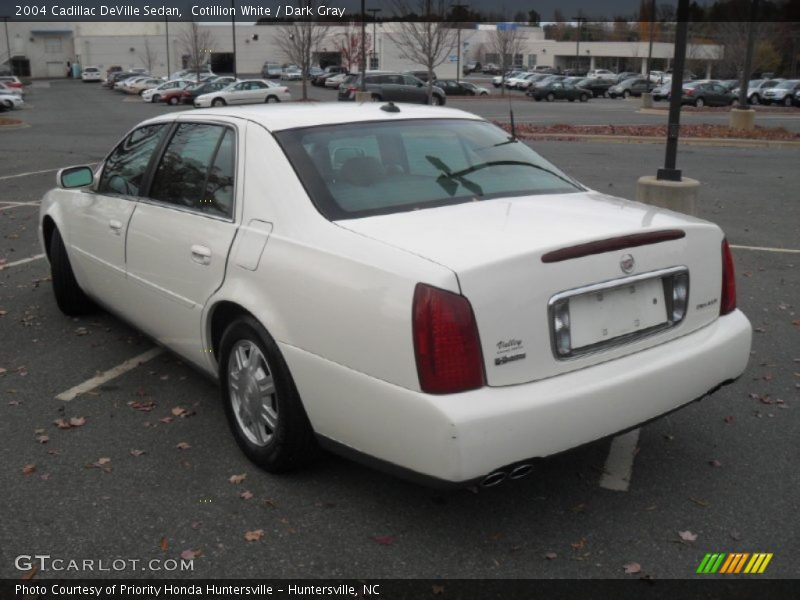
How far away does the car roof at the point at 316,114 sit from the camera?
161 inches

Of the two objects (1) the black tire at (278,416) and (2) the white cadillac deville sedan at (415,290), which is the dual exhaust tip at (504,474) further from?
(1) the black tire at (278,416)

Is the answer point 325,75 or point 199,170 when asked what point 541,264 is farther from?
point 325,75

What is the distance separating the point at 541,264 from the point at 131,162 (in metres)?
3.16

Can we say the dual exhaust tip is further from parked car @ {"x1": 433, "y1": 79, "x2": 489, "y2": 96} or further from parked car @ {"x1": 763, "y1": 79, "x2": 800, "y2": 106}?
parked car @ {"x1": 433, "y1": 79, "x2": 489, "y2": 96}

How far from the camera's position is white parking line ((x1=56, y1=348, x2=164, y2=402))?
4.90 m

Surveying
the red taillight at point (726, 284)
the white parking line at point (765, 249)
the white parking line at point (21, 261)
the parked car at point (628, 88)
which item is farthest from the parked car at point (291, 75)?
the red taillight at point (726, 284)

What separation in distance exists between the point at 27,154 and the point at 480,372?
772 inches

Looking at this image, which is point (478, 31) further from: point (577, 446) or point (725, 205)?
point (577, 446)

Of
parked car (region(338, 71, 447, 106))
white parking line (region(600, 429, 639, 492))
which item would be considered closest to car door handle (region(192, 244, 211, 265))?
white parking line (region(600, 429, 639, 492))

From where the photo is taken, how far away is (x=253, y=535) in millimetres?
3332

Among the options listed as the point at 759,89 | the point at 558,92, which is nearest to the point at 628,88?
the point at 558,92

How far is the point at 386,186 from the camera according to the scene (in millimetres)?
3824

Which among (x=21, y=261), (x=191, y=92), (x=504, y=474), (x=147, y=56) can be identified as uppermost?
(x=147, y=56)

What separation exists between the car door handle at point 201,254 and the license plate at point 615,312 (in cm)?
181
